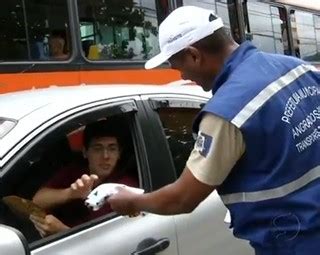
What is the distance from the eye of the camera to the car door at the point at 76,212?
2.70 metres

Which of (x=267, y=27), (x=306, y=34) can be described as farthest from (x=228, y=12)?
(x=306, y=34)

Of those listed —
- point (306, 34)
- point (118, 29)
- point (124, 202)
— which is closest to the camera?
point (124, 202)

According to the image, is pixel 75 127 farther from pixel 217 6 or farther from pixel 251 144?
pixel 217 6

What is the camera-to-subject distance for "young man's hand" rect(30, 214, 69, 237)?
2.76m

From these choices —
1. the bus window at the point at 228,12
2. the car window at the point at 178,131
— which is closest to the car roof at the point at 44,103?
the car window at the point at 178,131

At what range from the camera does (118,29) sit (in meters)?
6.65

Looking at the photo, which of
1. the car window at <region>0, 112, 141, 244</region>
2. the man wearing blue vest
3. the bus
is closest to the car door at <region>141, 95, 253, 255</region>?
the car window at <region>0, 112, 141, 244</region>

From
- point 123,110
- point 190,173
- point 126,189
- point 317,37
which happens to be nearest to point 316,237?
point 190,173

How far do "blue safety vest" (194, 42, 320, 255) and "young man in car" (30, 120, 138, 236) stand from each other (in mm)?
690

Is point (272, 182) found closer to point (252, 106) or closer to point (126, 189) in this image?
point (252, 106)

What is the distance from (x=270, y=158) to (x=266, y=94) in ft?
0.71

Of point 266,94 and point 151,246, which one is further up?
point 266,94

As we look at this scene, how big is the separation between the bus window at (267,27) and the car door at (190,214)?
16.7 ft

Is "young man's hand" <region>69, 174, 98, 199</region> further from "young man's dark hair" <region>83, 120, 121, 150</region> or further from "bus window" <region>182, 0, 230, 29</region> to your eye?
"bus window" <region>182, 0, 230, 29</region>
